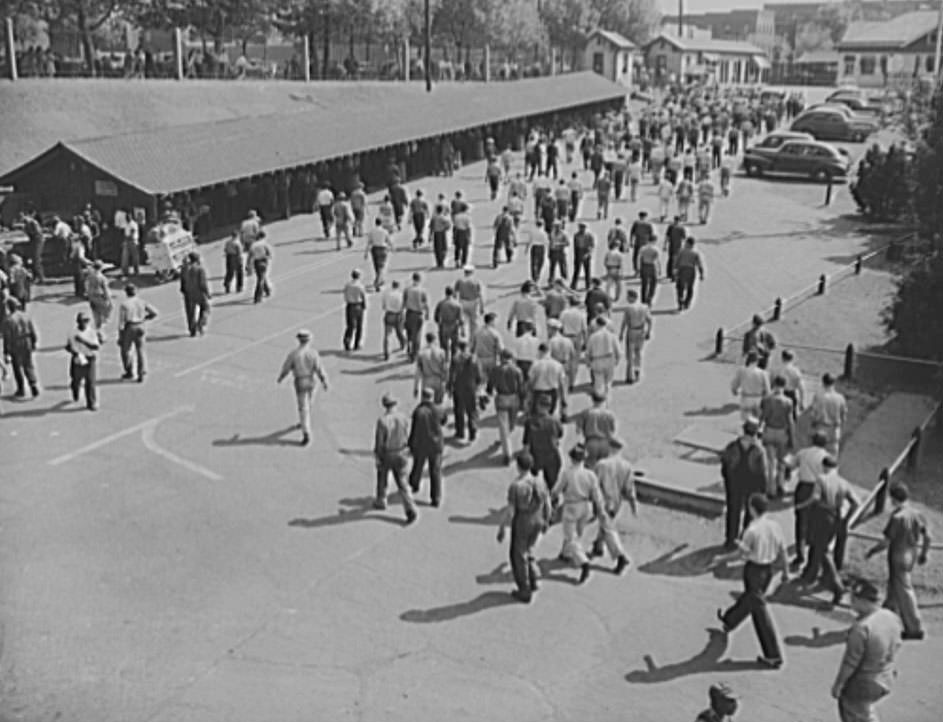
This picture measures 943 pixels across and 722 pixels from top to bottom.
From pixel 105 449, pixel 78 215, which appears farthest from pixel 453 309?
pixel 78 215

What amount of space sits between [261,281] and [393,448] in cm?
1080

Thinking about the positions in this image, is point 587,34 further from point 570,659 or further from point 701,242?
point 570,659

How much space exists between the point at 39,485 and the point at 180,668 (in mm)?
4952

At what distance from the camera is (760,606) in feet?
32.0

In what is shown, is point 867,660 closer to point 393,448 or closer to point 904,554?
point 904,554

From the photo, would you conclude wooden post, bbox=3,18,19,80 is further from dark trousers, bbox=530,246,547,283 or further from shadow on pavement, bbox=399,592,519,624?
shadow on pavement, bbox=399,592,519,624

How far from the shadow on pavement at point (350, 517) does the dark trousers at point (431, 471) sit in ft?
1.24

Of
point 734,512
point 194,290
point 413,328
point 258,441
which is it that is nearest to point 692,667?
point 734,512

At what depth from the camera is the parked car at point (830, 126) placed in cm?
5262

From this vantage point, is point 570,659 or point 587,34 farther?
point 587,34

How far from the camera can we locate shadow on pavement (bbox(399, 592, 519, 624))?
1061cm

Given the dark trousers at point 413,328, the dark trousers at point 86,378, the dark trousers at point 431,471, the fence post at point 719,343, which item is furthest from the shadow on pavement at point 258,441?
the fence post at point 719,343

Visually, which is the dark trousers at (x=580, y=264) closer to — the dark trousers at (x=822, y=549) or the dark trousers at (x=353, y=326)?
the dark trousers at (x=353, y=326)

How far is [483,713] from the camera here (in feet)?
29.9
